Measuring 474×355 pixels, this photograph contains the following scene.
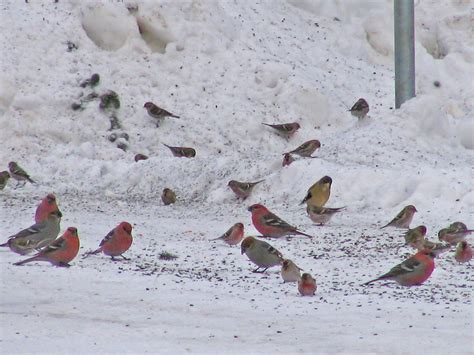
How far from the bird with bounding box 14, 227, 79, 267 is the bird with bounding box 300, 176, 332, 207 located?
3.60 m

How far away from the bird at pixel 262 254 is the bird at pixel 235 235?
113 centimetres

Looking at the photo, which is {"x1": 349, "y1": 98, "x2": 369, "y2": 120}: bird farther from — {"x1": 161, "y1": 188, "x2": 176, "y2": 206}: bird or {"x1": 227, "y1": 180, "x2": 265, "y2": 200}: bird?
{"x1": 161, "y1": 188, "x2": 176, "y2": 206}: bird

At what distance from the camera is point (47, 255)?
10.5 m

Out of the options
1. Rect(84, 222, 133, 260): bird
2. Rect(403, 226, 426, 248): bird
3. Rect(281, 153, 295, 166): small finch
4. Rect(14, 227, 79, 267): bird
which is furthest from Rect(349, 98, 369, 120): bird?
Rect(14, 227, 79, 267): bird

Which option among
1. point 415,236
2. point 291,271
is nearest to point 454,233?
point 415,236

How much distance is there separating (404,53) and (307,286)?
27.0ft

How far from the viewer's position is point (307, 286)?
9.62 m

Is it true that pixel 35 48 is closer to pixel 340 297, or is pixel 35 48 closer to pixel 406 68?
pixel 406 68

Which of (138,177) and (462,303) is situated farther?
(138,177)

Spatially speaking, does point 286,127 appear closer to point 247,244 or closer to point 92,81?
point 92,81

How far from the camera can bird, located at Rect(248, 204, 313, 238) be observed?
12344 millimetres

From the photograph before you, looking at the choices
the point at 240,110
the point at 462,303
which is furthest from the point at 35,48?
the point at 462,303

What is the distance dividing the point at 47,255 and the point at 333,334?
335cm

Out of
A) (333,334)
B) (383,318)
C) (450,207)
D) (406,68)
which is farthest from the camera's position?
(406,68)
